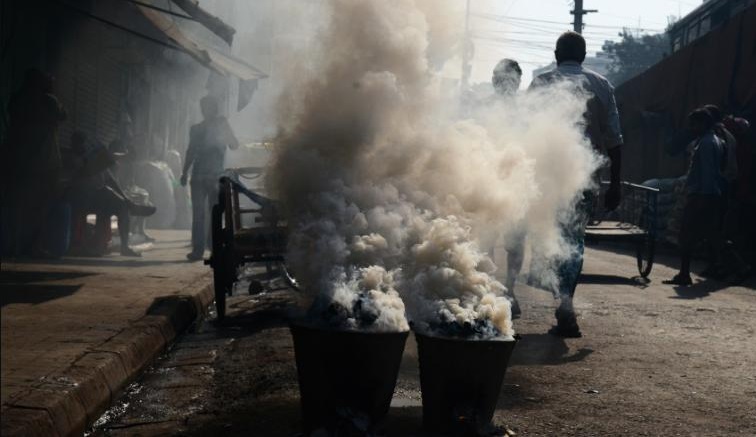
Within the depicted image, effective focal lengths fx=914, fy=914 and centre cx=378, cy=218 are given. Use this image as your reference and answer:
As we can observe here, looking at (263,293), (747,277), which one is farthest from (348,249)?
(747,277)

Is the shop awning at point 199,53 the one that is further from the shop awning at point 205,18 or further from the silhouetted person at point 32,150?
the silhouetted person at point 32,150

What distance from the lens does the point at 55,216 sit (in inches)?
408

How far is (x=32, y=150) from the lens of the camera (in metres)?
9.58

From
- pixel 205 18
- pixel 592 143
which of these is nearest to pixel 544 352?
pixel 592 143

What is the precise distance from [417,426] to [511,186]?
1.64 meters

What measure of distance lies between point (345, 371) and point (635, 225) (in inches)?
351

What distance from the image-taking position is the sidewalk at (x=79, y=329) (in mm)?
3818

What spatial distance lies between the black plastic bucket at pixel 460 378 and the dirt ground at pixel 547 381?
253 millimetres

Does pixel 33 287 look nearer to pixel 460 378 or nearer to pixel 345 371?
pixel 345 371

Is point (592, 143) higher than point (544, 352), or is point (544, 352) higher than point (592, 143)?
point (592, 143)

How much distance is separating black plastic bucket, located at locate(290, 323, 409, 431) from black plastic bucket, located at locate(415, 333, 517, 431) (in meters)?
0.15

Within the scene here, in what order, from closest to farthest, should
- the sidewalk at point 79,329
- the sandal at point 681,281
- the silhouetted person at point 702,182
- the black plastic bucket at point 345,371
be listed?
the black plastic bucket at point 345,371 < the sidewalk at point 79,329 < the sandal at point 681,281 < the silhouetted person at point 702,182

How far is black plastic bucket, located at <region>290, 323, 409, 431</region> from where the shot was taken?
3320mm

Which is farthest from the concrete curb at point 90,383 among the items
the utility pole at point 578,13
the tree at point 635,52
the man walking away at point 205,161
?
the tree at point 635,52
